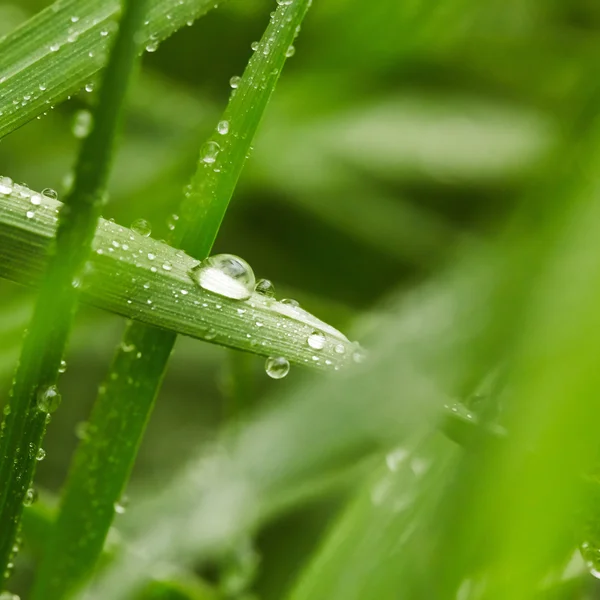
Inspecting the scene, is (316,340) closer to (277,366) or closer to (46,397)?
(277,366)

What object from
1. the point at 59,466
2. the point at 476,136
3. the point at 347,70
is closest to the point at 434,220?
the point at 476,136

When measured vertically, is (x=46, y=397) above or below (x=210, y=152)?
below

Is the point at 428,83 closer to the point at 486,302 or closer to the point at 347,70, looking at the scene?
the point at 347,70

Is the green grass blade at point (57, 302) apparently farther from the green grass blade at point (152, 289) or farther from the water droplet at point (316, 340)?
the water droplet at point (316, 340)

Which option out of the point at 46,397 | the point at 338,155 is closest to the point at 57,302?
the point at 46,397

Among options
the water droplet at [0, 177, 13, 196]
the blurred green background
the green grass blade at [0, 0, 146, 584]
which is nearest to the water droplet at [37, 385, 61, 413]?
the green grass blade at [0, 0, 146, 584]

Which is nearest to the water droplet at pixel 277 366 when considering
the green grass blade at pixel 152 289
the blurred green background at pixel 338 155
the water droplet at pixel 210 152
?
the green grass blade at pixel 152 289
